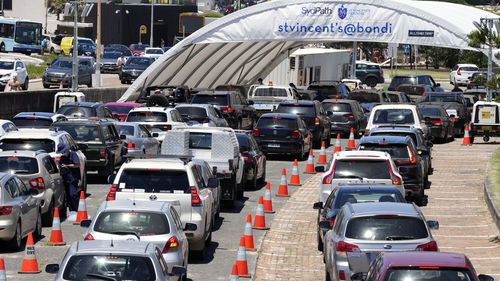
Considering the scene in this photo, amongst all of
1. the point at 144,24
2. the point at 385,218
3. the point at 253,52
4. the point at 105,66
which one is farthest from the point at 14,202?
the point at 144,24

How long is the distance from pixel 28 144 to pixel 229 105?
18302 mm

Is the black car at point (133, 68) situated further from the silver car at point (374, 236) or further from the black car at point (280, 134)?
the silver car at point (374, 236)

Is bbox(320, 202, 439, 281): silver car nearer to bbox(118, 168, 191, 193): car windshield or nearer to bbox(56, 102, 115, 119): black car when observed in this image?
bbox(118, 168, 191, 193): car windshield

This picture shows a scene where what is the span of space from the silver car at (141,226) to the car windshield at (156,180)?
10.6 ft

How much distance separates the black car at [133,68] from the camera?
73.6 meters

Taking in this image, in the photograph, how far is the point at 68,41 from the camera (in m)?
102

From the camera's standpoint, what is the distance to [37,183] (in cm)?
2452

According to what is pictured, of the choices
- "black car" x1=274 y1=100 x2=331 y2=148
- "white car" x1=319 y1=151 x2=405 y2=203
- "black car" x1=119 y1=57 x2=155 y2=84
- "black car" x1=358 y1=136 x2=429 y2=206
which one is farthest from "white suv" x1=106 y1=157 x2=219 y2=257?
"black car" x1=119 y1=57 x2=155 y2=84

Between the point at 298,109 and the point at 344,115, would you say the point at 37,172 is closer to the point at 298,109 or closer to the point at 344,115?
the point at 298,109

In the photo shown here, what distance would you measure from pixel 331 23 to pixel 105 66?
37.8 metres

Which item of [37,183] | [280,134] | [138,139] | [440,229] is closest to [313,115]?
[280,134]

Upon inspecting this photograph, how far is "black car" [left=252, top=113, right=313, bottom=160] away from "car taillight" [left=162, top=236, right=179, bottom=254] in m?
21.0

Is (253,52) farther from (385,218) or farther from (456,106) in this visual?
(385,218)

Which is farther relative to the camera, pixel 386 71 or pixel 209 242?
pixel 386 71
